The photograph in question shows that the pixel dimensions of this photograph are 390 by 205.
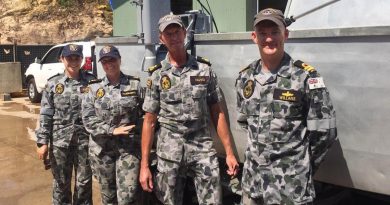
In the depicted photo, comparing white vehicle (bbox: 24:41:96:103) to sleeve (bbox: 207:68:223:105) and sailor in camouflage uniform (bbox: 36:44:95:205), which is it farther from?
sleeve (bbox: 207:68:223:105)

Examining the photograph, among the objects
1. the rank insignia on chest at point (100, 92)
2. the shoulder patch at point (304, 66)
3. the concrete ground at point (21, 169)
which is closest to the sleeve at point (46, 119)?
the rank insignia on chest at point (100, 92)

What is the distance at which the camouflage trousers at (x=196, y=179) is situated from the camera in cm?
258

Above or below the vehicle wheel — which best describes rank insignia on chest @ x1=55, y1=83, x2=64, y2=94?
above

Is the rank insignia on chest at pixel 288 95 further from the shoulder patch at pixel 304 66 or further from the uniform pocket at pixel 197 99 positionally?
the uniform pocket at pixel 197 99

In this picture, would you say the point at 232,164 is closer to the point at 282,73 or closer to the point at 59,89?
the point at 282,73

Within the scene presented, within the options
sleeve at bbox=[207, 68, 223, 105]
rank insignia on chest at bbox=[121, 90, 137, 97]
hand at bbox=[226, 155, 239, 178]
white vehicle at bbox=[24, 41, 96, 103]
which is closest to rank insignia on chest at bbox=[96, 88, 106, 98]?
rank insignia on chest at bbox=[121, 90, 137, 97]

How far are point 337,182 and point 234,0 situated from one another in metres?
5.38

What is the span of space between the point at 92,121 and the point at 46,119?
62cm

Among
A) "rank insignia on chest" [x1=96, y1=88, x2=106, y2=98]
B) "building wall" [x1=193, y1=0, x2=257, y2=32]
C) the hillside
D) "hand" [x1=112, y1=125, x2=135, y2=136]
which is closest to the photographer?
"hand" [x1=112, y1=125, x2=135, y2=136]

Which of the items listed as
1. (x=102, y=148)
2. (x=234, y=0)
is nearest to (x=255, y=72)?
(x=102, y=148)

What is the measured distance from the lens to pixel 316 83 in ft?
6.48

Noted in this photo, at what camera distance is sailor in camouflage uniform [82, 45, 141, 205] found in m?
2.95

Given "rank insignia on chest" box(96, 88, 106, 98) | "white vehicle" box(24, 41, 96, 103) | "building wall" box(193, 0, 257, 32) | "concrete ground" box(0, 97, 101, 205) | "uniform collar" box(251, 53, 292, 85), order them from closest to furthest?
"uniform collar" box(251, 53, 292, 85)
"rank insignia on chest" box(96, 88, 106, 98)
"concrete ground" box(0, 97, 101, 205)
"building wall" box(193, 0, 257, 32)
"white vehicle" box(24, 41, 96, 103)

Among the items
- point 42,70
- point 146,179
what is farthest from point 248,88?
point 42,70
